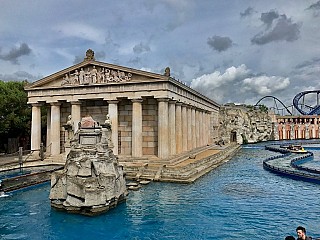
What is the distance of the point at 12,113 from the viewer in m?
41.1

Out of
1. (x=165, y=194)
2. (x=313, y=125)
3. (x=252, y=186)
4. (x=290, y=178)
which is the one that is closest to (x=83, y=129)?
(x=165, y=194)

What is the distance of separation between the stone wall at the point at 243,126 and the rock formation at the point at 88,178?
5426cm

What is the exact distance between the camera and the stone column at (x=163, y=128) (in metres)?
29.2

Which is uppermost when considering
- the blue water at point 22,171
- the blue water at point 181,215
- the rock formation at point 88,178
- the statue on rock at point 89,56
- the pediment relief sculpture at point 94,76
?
the statue on rock at point 89,56

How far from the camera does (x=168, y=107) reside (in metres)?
30.7

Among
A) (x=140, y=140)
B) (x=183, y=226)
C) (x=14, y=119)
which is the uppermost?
(x=14, y=119)

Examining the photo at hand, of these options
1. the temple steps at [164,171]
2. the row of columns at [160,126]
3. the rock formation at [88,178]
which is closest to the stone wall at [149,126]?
the row of columns at [160,126]

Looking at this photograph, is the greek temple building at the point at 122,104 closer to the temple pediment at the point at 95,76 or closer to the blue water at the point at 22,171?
the temple pediment at the point at 95,76

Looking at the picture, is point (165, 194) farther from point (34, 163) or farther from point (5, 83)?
point (5, 83)

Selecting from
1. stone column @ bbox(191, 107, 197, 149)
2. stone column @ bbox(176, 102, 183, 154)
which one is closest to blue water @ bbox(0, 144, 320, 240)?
stone column @ bbox(176, 102, 183, 154)

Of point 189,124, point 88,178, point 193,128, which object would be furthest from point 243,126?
point 88,178

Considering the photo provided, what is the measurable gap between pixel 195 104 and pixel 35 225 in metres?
30.4

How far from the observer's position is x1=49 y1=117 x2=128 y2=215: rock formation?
1479 centimetres

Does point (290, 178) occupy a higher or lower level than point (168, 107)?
lower
